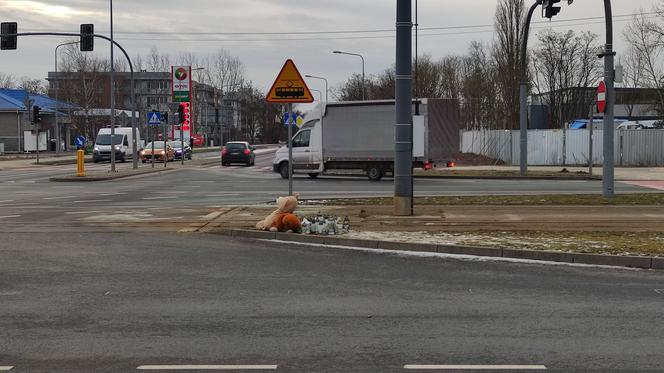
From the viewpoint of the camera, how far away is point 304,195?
21406 mm

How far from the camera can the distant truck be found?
28.0 meters

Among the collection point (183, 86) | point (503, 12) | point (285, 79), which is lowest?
point (285, 79)

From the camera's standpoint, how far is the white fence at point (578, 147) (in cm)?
3956

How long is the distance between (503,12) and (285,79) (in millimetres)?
37462

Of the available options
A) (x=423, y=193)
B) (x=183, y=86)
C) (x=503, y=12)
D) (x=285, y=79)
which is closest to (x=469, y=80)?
(x=503, y=12)

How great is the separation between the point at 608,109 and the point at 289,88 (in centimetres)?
943

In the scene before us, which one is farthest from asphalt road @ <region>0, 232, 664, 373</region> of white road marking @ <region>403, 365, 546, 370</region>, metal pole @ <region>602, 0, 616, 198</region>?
metal pole @ <region>602, 0, 616, 198</region>

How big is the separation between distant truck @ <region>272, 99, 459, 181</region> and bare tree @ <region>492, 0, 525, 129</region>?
17617mm

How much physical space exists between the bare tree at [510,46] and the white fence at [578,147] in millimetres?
2324

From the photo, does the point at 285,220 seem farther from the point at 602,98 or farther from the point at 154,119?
the point at 154,119

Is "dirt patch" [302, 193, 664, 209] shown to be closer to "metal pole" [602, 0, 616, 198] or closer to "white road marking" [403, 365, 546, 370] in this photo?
"metal pole" [602, 0, 616, 198]

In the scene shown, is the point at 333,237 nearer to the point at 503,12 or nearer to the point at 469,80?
the point at 503,12

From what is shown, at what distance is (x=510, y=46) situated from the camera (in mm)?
46875

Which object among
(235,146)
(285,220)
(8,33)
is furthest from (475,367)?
(235,146)
